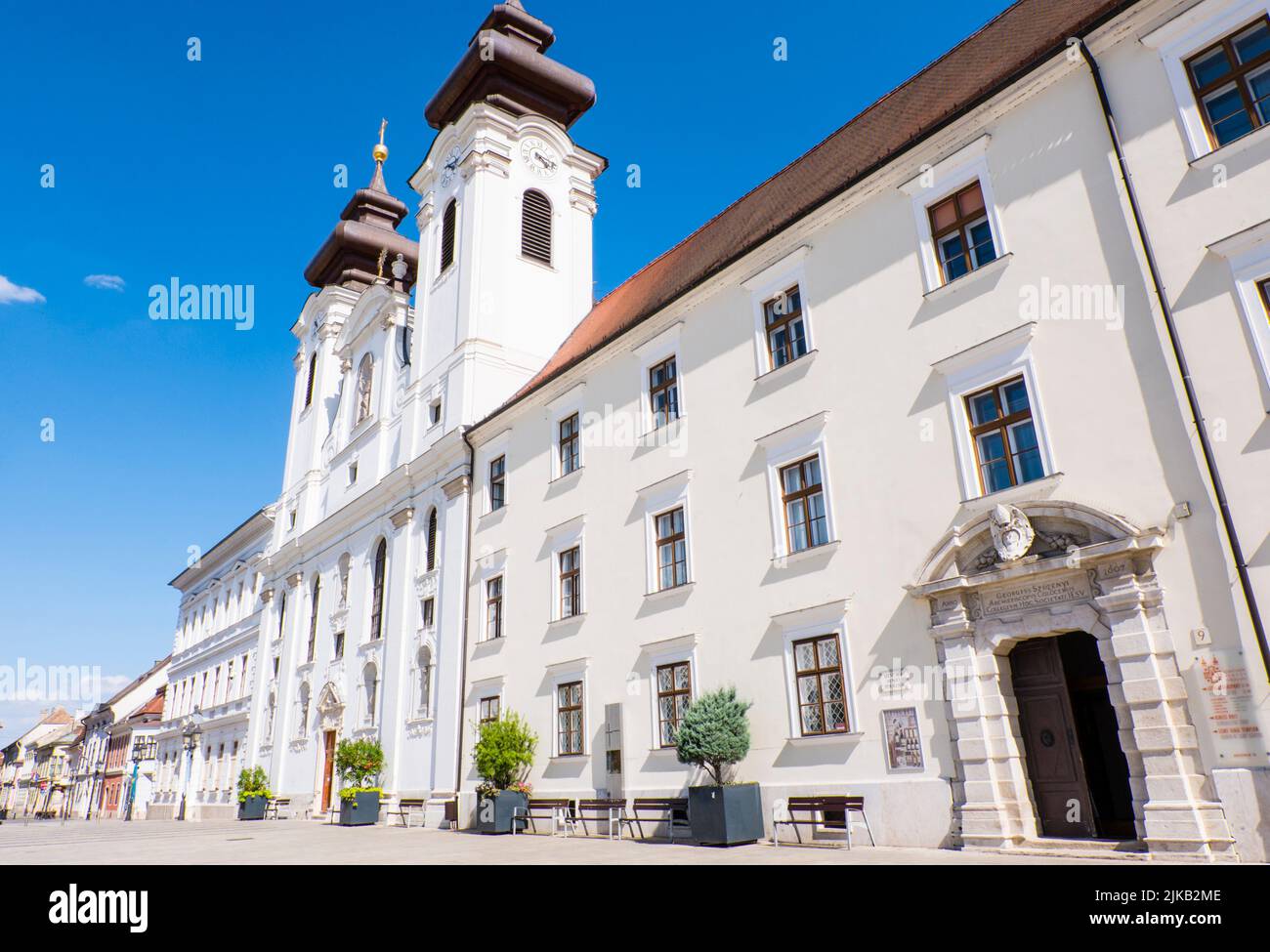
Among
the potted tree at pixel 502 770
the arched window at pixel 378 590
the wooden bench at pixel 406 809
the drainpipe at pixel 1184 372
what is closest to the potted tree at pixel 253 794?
the arched window at pixel 378 590

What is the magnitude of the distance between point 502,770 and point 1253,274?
51.0 feet

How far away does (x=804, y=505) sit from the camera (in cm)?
1455

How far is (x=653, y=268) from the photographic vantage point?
23.1 metres

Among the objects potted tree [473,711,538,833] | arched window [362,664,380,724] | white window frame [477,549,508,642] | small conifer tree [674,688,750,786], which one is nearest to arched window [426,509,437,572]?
white window frame [477,549,508,642]

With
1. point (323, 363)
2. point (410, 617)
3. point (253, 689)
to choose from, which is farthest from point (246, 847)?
point (323, 363)

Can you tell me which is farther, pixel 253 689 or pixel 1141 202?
pixel 253 689

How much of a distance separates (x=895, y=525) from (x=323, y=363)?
31.4m

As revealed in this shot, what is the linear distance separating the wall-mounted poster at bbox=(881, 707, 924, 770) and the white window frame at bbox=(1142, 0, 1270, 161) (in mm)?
7854

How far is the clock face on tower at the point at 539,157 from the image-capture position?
30016 millimetres

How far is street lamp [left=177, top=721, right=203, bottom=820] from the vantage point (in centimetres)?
4066

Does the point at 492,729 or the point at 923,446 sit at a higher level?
the point at 923,446

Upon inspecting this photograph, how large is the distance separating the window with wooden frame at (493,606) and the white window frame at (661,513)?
19.3 feet
